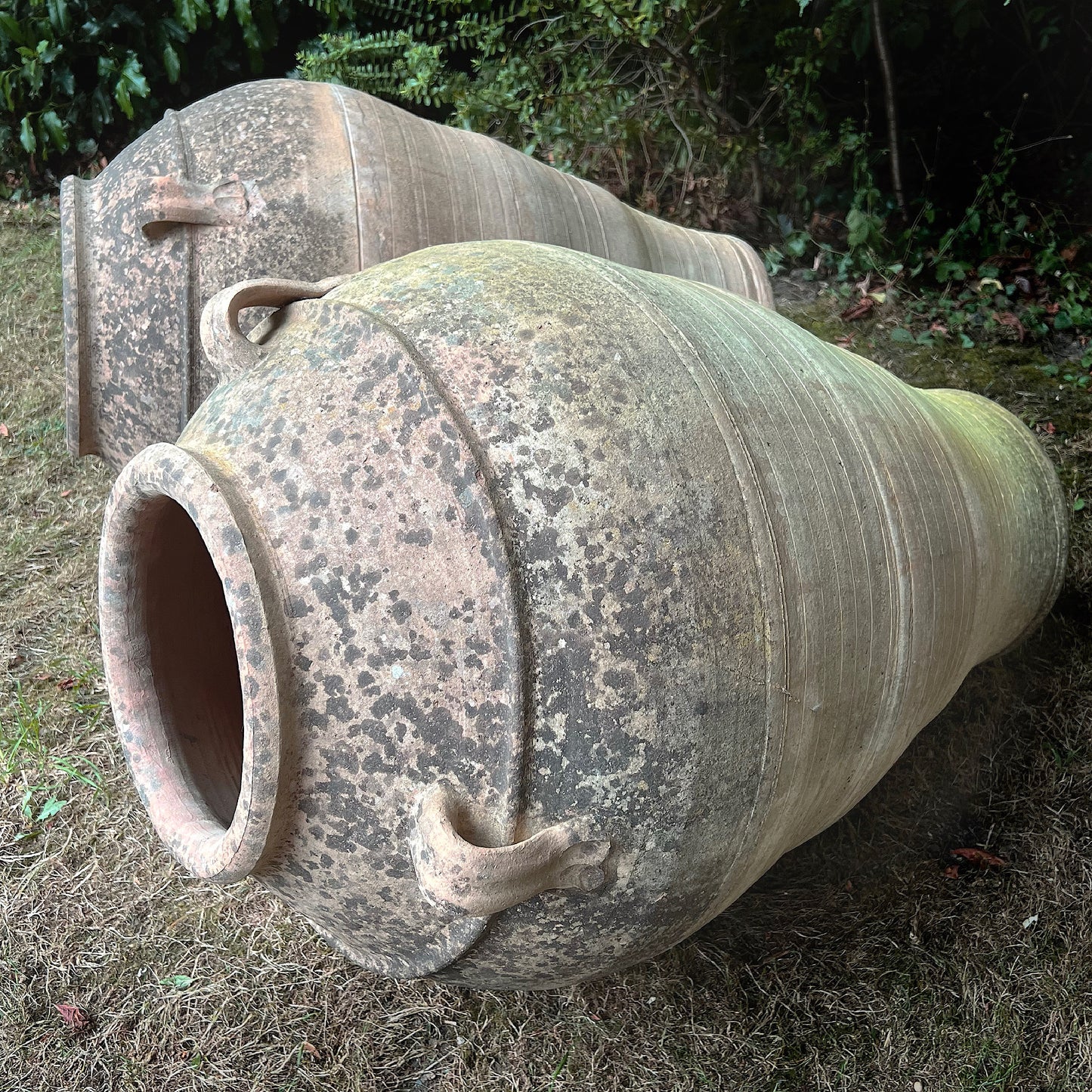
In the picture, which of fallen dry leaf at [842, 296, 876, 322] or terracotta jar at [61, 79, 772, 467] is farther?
fallen dry leaf at [842, 296, 876, 322]

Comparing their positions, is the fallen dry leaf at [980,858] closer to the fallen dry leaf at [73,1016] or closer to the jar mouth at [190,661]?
the jar mouth at [190,661]

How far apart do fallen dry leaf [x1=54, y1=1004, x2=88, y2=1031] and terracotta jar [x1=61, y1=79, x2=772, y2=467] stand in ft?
4.43

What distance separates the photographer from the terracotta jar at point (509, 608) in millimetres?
1209

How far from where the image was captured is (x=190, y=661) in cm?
182

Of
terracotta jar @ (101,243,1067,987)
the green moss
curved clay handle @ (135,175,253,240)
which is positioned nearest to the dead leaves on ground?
terracotta jar @ (101,243,1067,987)

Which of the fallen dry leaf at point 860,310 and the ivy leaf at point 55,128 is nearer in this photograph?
the fallen dry leaf at point 860,310

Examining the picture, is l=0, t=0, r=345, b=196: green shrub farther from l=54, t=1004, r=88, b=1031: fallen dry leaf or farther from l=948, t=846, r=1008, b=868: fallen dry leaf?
l=948, t=846, r=1008, b=868: fallen dry leaf

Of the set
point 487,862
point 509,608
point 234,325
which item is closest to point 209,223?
→ point 234,325

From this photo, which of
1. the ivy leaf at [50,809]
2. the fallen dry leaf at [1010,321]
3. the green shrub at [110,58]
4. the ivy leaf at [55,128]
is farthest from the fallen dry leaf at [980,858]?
the ivy leaf at [55,128]

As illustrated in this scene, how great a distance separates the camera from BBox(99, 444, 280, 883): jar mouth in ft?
4.04

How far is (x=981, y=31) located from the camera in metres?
3.69

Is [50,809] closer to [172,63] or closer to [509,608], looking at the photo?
[509,608]

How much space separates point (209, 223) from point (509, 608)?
4.71ft

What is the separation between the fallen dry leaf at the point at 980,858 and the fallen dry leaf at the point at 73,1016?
2.13m
